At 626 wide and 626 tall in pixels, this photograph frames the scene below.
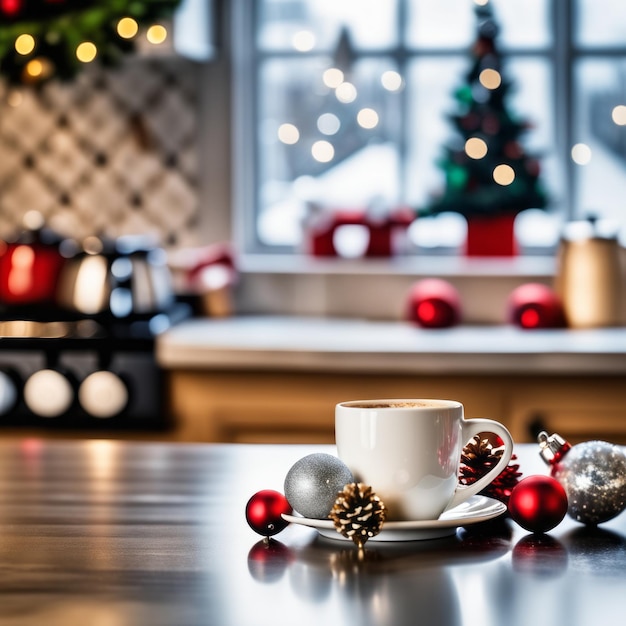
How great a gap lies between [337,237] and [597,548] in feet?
6.67

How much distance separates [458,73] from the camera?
269cm

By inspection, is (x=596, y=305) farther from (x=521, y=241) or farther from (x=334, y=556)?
(x=334, y=556)

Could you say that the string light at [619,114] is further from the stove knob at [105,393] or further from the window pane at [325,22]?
the stove knob at [105,393]

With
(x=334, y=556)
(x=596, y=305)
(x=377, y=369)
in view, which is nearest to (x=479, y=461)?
(x=334, y=556)

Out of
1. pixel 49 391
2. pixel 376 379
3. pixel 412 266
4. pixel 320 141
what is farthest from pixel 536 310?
pixel 49 391

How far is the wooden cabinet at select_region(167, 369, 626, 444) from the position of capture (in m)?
1.91

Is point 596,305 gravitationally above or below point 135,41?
below

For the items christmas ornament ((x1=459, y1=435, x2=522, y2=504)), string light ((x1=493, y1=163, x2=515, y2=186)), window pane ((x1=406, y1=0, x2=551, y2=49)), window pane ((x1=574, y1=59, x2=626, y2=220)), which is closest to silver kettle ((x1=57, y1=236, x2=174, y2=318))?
string light ((x1=493, y1=163, x2=515, y2=186))

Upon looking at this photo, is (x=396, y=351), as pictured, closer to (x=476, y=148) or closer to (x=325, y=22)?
(x=476, y=148)

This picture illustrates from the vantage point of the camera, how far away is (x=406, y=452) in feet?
2.36

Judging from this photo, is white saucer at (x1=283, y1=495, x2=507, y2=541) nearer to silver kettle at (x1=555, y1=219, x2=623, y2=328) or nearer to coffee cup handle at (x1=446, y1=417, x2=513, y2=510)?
coffee cup handle at (x1=446, y1=417, x2=513, y2=510)

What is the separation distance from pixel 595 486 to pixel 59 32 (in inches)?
62.2

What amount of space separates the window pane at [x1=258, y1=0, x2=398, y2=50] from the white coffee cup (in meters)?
2.10

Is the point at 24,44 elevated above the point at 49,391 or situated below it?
above
